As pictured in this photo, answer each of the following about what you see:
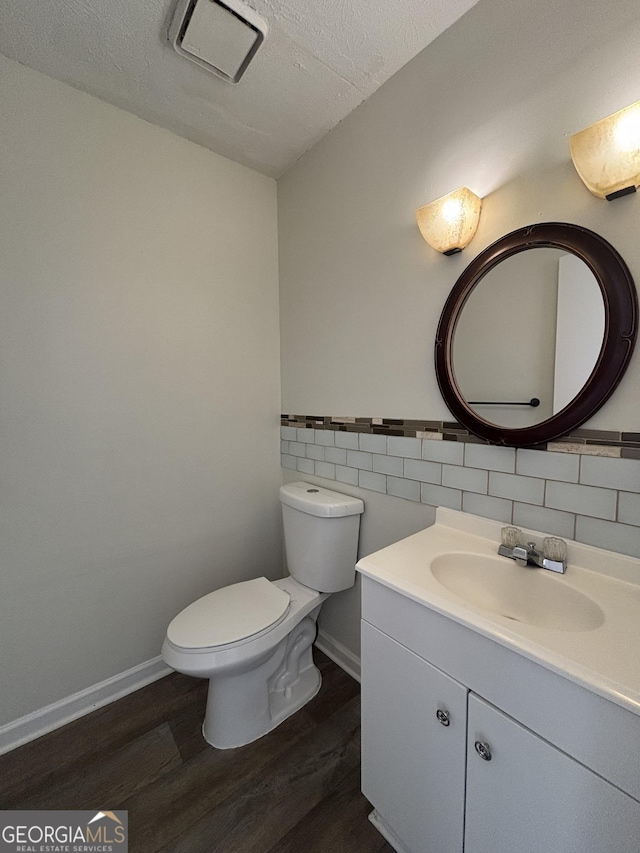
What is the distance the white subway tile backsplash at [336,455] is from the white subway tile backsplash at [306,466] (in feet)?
0.42

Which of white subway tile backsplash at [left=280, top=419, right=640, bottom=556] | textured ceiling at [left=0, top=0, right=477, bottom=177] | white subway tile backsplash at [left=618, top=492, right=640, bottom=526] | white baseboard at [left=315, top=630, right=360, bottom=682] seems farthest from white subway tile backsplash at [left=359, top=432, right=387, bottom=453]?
textured ceiling at [left=0, top=0, right=477, bottom=177]

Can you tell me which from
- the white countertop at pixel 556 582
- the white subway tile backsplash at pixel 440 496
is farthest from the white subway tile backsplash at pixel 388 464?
the white countertop at pixel 556 582

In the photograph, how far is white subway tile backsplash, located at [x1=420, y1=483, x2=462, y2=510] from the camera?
46.4 inches

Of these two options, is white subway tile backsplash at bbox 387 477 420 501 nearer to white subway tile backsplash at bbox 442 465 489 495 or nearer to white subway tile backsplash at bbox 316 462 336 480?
white subway tile backsplash at bbox 442 465 489 495

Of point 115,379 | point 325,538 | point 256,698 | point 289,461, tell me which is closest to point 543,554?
point 325,538

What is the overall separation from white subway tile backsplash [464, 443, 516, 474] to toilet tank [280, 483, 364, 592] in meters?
0.54

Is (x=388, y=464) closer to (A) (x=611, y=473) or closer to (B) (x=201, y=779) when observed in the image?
(A) (x=611, y=473)

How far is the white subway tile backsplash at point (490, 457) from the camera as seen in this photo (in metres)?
1.04

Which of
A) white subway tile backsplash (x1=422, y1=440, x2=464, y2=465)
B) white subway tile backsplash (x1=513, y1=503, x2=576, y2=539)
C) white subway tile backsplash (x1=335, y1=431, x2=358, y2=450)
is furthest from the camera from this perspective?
white subway tile backsplash (x1=335, y1=431, x2=358, y2=450)

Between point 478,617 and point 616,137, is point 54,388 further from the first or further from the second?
point 616,137

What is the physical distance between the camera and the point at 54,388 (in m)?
1.32

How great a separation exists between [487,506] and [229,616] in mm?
1016

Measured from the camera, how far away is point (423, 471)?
1273 mm

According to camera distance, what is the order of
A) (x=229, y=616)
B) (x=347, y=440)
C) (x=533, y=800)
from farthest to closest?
(x=347, y=440), (x=229, y=616), (x=533, y=800)
